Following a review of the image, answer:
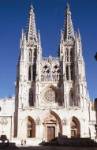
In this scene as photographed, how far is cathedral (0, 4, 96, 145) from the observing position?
46.8 m

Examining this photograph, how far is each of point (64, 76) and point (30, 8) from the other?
15.4 m

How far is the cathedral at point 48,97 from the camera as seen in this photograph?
46.8 m

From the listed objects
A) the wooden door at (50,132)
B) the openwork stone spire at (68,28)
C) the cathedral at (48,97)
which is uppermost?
the openwork stone spire at (68,28)

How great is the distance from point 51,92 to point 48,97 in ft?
3.36

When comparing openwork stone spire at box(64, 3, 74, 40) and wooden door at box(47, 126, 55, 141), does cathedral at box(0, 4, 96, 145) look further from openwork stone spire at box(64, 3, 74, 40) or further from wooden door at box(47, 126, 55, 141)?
openwork stone spire at box(64, 3, 74, 40)

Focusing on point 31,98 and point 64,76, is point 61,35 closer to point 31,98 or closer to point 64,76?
point 64,76

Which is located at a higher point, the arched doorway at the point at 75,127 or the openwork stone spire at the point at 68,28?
the openwork stone spire at the point at 68,28

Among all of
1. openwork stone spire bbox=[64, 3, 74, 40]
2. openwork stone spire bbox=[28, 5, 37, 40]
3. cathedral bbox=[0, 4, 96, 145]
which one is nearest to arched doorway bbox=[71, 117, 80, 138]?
cathedral bbox=[0, 4, 96, 145]

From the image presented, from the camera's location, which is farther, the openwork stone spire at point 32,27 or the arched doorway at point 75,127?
the openwork stone spire at point 32,27

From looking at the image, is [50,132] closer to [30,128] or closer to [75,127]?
[30,128]

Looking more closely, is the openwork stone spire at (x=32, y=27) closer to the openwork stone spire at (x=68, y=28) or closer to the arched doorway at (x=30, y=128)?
the openwork stone spire at (x=68, y=28)

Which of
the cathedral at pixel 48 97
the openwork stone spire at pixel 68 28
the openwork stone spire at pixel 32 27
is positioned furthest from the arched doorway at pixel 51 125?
the openwork stone spire at pixel 68 28

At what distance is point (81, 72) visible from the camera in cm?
4969

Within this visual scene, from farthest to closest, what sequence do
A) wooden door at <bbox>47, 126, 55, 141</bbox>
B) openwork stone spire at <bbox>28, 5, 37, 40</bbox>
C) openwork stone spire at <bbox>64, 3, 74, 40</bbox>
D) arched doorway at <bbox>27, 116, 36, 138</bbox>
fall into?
openwork stone spire at <bbox>64, 3, 74, 40</bbox> → openwork stone spire at <bbox>28, 5, 37, 40</bbox> → wooden door at <bbox>47, 126, 55, 141</bbox> → arched doorway at <bbox>27, 116, 36, 138</bbox>
